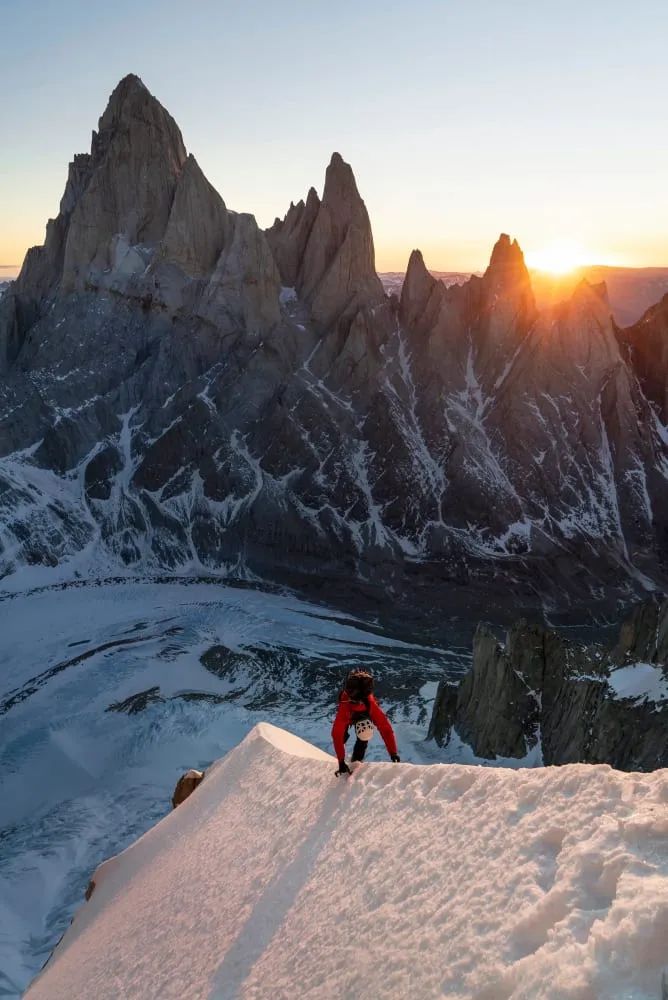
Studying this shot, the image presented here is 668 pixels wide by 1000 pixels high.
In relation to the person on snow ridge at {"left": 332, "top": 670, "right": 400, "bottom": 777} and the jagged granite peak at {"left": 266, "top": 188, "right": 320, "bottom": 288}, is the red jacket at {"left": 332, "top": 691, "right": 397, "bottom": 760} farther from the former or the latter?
the jagged granite peak at {"left": 266, "top": 188, "right": 320, "bottom": 288}

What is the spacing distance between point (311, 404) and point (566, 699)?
75376 mm

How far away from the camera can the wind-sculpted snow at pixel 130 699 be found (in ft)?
149

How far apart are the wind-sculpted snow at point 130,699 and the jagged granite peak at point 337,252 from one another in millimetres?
48434

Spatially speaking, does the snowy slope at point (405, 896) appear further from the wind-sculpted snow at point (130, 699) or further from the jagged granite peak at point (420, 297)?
the jagged granite peak at point (420, 297)

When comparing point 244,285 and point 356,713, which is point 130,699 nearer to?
point 356,713

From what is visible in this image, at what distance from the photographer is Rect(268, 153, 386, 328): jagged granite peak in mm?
117500

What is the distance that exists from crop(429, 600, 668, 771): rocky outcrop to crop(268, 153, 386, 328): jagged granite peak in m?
75.9

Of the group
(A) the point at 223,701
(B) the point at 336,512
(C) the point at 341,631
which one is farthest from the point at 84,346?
(A) the point at 223,701

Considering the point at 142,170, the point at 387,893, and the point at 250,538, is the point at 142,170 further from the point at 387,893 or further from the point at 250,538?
the point at 387,893

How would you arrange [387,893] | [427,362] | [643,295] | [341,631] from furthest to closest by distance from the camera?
[643,295], [427,362], [341,631], [387,893]

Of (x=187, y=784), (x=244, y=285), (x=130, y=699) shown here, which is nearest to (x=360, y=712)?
(x=187, y=784)

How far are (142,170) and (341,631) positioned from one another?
7885 cm

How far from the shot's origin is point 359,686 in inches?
517

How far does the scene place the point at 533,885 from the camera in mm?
7832
